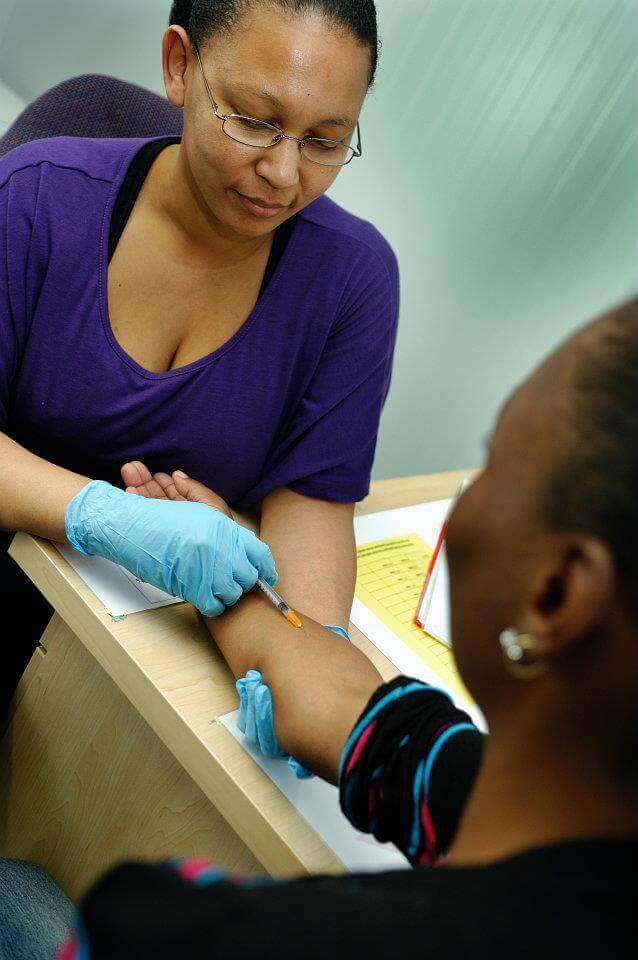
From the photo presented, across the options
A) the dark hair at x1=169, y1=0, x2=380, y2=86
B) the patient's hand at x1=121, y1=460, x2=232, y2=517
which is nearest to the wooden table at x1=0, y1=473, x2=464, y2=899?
the patient's hand at x1=121, y1=460, x2=232, y2=517

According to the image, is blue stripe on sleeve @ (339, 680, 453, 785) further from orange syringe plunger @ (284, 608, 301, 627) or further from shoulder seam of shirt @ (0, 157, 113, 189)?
shoulder seam of shirt @ (0, 157, 113, 189)

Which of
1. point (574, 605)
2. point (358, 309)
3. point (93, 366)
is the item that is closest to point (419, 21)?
point (358, 309)

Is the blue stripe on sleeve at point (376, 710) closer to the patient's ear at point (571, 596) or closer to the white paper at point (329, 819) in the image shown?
the white paper at point (329, 819)

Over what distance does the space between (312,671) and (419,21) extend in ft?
5.25

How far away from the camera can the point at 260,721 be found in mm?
885

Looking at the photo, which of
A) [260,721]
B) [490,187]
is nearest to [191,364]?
[260,721]

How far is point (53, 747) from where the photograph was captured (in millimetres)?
1175

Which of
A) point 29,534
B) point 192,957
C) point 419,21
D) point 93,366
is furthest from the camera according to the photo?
point 419,21

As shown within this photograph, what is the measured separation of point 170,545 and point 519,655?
57 centimetres

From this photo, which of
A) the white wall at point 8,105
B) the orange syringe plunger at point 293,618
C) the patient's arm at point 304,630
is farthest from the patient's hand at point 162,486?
the white wall at point 8,105

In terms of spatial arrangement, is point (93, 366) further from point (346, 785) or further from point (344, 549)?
point (346, 785)

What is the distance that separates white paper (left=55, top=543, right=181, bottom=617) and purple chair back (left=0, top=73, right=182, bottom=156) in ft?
2.51

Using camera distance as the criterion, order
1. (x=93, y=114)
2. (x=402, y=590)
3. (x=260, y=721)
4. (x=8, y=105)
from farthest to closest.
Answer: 1. (x=8, y=105)
2. (x=93, y=114)
3. (x=402, y=590)
4. (x=260, y=721)

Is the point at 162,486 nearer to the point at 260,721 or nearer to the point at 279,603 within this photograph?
the point at 279,603
